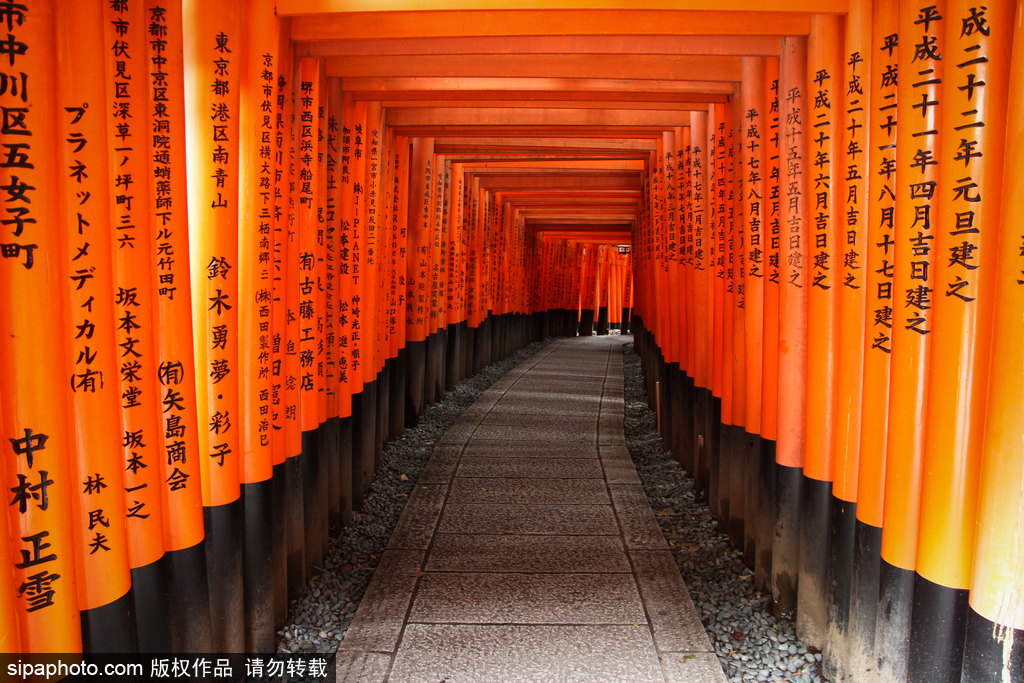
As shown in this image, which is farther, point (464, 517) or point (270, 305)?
point (464, 517)

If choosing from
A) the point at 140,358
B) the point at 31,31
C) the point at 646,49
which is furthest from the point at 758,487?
the point at 31,31

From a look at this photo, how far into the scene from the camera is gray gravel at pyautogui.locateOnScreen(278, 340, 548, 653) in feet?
10.4

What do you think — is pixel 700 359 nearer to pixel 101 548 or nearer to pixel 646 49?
pixel 646 49

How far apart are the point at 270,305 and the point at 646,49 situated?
2337 millimetres

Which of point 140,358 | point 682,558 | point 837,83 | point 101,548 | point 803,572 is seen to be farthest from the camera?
point 682,558

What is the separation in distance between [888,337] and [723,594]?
72.1 inches

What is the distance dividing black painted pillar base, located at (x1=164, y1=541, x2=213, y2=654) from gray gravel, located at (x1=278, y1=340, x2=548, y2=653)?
0.71 metres

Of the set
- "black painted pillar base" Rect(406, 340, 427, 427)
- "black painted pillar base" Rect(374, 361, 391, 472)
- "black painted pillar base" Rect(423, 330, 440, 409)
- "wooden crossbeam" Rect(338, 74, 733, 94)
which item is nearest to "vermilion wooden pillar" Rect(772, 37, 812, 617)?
"wooden crossbeam" Rect(338, 74, 733, 94)

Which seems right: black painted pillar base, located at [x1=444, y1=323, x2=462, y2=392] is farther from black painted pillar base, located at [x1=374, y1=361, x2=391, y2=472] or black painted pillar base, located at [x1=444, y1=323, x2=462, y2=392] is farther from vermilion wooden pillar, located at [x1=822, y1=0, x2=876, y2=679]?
vermilion wooden pillar, located at [x1=822, y1=0, x2=876, y2=679]

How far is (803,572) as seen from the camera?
9.90ft

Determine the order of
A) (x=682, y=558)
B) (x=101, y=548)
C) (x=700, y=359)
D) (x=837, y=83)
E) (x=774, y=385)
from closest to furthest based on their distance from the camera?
(x=101, y=548), (x=837, y=83), (x=774, y=385), (x=682, y=558), (x=700, y=359)

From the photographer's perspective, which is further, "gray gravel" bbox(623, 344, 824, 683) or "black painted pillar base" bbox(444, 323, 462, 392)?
"black painted pillar base" bbox(444, 323, 462, 392)

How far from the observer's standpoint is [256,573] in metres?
2.97

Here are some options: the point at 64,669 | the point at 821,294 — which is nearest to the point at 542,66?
the point at 821,294
